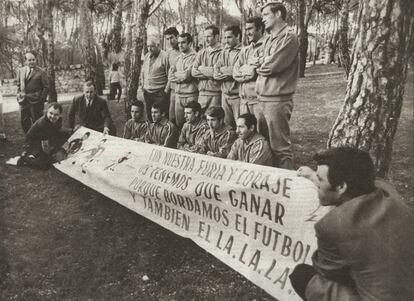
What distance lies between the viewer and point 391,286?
2.26 m

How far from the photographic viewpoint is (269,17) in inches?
233

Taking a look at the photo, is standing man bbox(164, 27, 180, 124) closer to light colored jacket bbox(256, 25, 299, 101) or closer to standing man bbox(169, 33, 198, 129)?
standing man bbox(169, 33, 198, 129)

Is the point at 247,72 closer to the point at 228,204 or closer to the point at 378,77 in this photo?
the point at 378,77

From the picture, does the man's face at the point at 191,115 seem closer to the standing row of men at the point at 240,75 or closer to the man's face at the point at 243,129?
the standing row of men at the point at 240,75

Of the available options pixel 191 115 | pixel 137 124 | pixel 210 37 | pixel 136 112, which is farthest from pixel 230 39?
pixel 137 124

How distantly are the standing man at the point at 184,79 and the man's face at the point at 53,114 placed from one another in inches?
80.2

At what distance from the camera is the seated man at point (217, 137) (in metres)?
6.06

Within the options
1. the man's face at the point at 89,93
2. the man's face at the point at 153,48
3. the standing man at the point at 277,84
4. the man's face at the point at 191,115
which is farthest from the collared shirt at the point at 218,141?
the man's face at the point at 153,48

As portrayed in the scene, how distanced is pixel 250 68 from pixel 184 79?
5.88 ft

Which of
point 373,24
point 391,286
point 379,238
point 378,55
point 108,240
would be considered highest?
point 373,24

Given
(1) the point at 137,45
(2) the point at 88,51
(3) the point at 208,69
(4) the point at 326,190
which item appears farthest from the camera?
(2) the point at 88,51

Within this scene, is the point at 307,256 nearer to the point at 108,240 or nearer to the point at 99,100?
the point at 108,240

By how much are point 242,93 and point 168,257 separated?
2863mm

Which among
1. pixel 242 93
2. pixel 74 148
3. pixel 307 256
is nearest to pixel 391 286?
pixel 307 256
